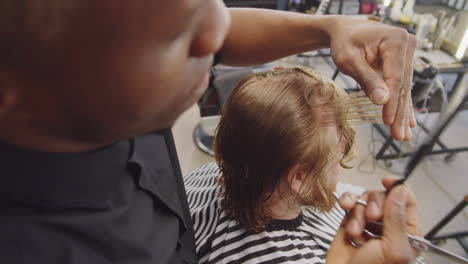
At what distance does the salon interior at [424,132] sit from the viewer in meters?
1.82

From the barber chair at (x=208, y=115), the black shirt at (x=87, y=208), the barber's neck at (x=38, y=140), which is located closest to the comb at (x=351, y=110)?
the black shirt at (x=87, y=208)

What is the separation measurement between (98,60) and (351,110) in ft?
2.26

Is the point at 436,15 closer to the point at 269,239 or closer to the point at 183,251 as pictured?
the point at 269,239

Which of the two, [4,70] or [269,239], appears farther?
[269,239]

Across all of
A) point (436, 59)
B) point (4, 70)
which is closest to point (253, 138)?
point (4, 70)

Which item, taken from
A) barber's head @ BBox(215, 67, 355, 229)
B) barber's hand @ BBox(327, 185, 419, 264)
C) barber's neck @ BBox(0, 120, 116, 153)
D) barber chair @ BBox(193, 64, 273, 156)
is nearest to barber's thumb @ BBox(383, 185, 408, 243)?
barber's hand @ BBox(327, 185, 419, 264)

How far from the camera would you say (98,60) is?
244mm

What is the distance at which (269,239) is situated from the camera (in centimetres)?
87

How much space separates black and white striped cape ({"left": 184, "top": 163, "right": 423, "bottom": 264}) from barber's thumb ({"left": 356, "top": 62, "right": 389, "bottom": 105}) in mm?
507

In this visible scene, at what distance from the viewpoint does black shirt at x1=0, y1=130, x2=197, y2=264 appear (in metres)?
0.42

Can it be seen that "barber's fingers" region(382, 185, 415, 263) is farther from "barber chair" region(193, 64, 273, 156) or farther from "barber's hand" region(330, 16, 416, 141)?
"barber chair" region(193, 64, 273, 156)

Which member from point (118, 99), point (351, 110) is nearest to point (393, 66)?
point (351, 110)

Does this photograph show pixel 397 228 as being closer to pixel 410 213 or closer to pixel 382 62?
pixel 410 213

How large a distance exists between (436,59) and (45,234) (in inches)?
96.5
